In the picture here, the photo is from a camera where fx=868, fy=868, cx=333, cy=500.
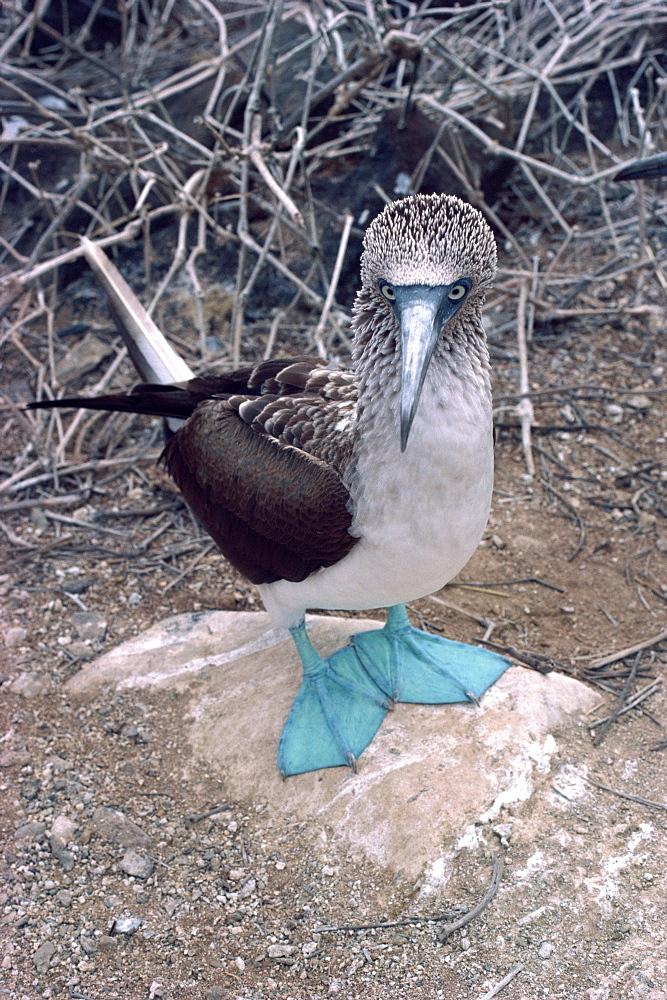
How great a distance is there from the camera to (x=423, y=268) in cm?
209

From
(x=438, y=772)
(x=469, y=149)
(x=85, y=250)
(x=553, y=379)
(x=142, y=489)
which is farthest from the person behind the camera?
(x=469, y=149)

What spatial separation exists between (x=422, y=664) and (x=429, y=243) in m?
1.55

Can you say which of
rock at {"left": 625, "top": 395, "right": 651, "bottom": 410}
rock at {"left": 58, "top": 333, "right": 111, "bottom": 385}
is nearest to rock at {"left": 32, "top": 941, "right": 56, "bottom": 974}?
rock at {"left": 58, "top": 333, "right": 111, "bottom": 385}

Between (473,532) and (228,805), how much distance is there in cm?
120

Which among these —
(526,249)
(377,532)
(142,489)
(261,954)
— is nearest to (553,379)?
(526,249)

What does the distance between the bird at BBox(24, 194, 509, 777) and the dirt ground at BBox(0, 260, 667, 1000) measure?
0.39 metres

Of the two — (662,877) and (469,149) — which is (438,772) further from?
(469,149)

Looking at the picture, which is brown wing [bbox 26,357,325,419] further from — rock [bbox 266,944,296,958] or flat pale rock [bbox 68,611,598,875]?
rock [bbox 266,944,296,958]

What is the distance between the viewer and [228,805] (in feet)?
9.15

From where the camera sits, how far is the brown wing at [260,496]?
2.50 metres

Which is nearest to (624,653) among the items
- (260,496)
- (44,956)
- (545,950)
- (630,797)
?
(630,797)

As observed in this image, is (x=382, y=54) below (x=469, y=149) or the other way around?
the other way around

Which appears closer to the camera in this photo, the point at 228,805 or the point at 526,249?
the point at 228,805

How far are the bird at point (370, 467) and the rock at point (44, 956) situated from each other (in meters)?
0.83
